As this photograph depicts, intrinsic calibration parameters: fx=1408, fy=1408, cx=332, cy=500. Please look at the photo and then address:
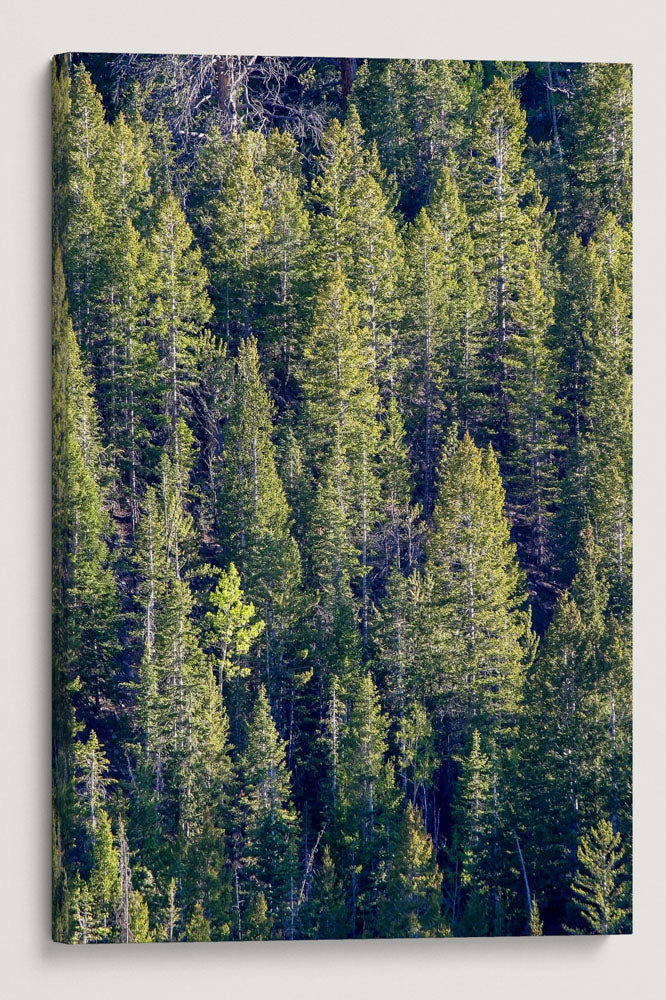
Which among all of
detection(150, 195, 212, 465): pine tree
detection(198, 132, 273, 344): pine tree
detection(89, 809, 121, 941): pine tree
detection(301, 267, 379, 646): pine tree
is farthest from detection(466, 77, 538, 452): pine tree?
detection(89, 809, 121, 941): pine tree

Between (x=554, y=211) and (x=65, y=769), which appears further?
(x=554, y=211)

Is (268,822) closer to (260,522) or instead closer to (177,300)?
(260,522)

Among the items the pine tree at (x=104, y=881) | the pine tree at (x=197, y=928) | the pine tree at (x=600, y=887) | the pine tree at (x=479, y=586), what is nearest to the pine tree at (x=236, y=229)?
the pine tree at (x=479, y=586)

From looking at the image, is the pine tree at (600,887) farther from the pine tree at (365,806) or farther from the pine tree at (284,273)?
the pine tree at (284,273)

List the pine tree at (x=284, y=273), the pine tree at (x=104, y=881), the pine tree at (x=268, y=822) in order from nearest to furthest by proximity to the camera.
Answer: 1. the pine tree at (x=104, y=881)
2. the pine tree at (x=268, y=822)
3. the pine tree at (x=284, y=273)

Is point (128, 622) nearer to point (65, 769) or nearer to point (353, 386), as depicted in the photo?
point (65, 769)
